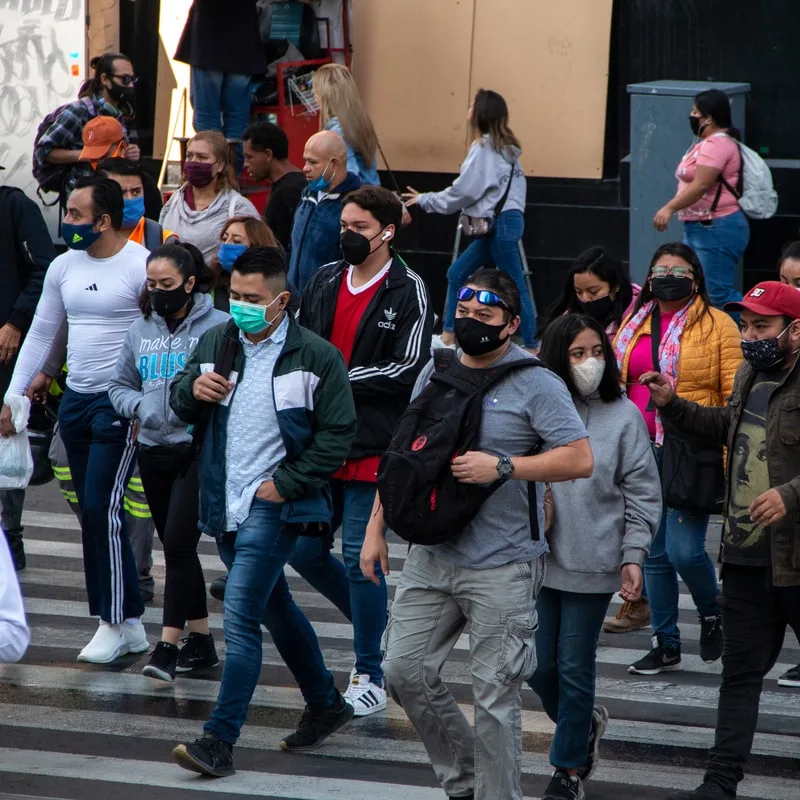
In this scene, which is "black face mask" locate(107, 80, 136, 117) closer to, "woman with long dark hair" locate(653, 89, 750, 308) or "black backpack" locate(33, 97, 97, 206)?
"black backpack" locate(33, 97, 97, 206)

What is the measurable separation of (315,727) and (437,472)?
1.62 metres

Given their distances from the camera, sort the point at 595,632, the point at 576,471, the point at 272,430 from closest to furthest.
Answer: the point at 576,471
the point at 595,632
the point at 272,430

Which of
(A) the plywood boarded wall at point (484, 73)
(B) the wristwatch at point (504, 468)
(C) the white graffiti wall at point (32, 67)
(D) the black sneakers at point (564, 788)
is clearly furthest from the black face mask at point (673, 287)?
(C) the white graffiti wall at point (32, 67)

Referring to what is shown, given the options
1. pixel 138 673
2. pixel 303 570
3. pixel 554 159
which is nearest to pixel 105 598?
pixel 138 673

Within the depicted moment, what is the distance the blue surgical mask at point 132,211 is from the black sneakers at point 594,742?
381 centimetres

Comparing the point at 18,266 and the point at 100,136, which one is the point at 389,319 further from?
the point at 100,136

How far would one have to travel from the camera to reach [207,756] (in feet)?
19.4

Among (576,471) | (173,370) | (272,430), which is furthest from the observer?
(173,370)

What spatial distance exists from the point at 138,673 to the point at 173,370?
54.8 inches

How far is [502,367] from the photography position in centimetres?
537

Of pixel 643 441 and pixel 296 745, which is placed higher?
pixel 643 441

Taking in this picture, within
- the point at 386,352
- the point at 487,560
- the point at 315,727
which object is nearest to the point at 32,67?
the point at 386,352

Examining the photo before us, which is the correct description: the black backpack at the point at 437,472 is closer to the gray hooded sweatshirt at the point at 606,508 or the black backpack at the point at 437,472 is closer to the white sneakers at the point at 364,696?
the gray hooded sweatshirt at the point at 606,508

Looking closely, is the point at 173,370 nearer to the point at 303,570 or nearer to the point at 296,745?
the point at 303,570
